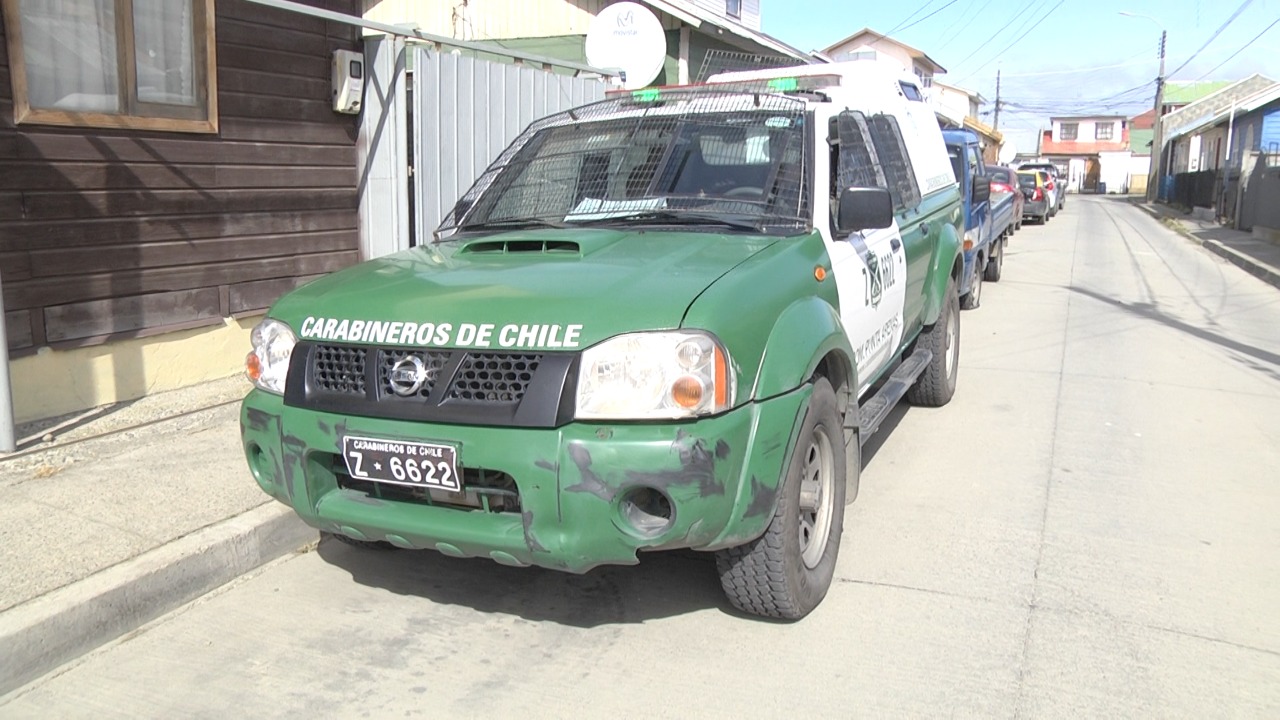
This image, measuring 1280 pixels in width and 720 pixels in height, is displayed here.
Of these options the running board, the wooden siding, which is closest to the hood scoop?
the running board

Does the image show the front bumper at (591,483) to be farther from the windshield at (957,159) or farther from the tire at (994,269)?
the tire at (994,269)

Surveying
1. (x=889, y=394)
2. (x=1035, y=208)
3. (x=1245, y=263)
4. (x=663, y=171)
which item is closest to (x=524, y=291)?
(x=663, y=171)

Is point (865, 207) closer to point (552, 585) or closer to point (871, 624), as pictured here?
point (871, 624)

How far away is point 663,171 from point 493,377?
1.70 meters

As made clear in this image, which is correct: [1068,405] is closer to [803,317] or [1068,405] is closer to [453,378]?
[803,317]

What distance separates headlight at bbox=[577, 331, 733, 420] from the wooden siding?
4174 millimetres

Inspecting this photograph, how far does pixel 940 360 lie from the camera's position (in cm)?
685

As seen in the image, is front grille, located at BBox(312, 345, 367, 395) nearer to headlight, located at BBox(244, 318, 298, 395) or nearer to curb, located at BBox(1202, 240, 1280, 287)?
headlight, located at BBox(244, 318, 298, 395)

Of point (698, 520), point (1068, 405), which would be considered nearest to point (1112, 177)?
point (1068, 405)

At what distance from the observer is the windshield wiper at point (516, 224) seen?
14.9ft

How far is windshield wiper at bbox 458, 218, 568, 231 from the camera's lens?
455 cm

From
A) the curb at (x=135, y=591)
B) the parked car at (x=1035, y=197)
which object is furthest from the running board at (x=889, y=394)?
the parked car at (x=1035, y=197)

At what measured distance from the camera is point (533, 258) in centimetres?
391

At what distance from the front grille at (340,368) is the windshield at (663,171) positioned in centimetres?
130
